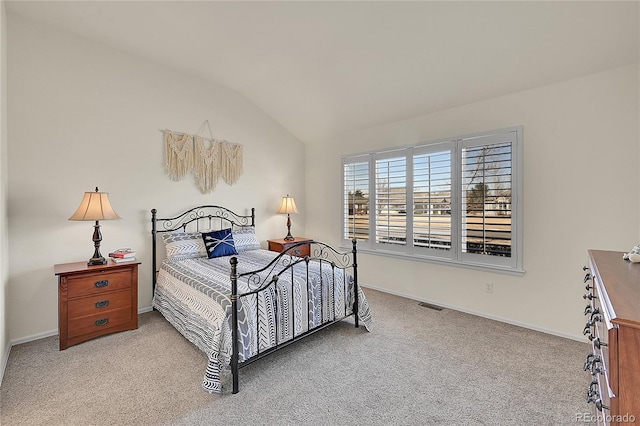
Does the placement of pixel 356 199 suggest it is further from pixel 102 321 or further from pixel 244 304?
pixel 102 321

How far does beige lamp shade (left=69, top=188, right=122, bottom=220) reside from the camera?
296cm

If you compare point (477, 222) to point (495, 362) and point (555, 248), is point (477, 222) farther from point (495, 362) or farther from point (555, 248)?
point (495, 362)

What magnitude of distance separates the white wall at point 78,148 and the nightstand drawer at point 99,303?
0.60m

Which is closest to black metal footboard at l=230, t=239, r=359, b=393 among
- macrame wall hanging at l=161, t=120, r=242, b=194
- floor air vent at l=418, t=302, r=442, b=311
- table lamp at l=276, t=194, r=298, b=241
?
floor air vent at l=418, t=302, r=442, b=311

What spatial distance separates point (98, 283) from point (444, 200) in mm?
3915

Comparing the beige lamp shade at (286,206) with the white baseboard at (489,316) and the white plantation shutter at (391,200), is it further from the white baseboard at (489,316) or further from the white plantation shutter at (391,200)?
the white baseboard at (489,316)

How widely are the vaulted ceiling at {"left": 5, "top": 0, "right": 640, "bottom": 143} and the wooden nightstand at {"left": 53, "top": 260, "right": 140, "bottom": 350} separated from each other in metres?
2.49

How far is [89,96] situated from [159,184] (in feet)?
3.85

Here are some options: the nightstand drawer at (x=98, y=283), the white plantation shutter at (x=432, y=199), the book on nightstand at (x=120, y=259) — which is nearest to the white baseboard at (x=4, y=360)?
the nightstand drawer at (x=98, y=283)

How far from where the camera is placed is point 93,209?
9.82 feet

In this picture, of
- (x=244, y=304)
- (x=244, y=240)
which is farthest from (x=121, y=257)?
(x=244, y=304)

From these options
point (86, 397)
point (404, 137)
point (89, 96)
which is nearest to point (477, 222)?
point (404, 137)

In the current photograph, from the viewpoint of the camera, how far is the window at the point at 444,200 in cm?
332

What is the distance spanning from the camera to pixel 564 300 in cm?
301
